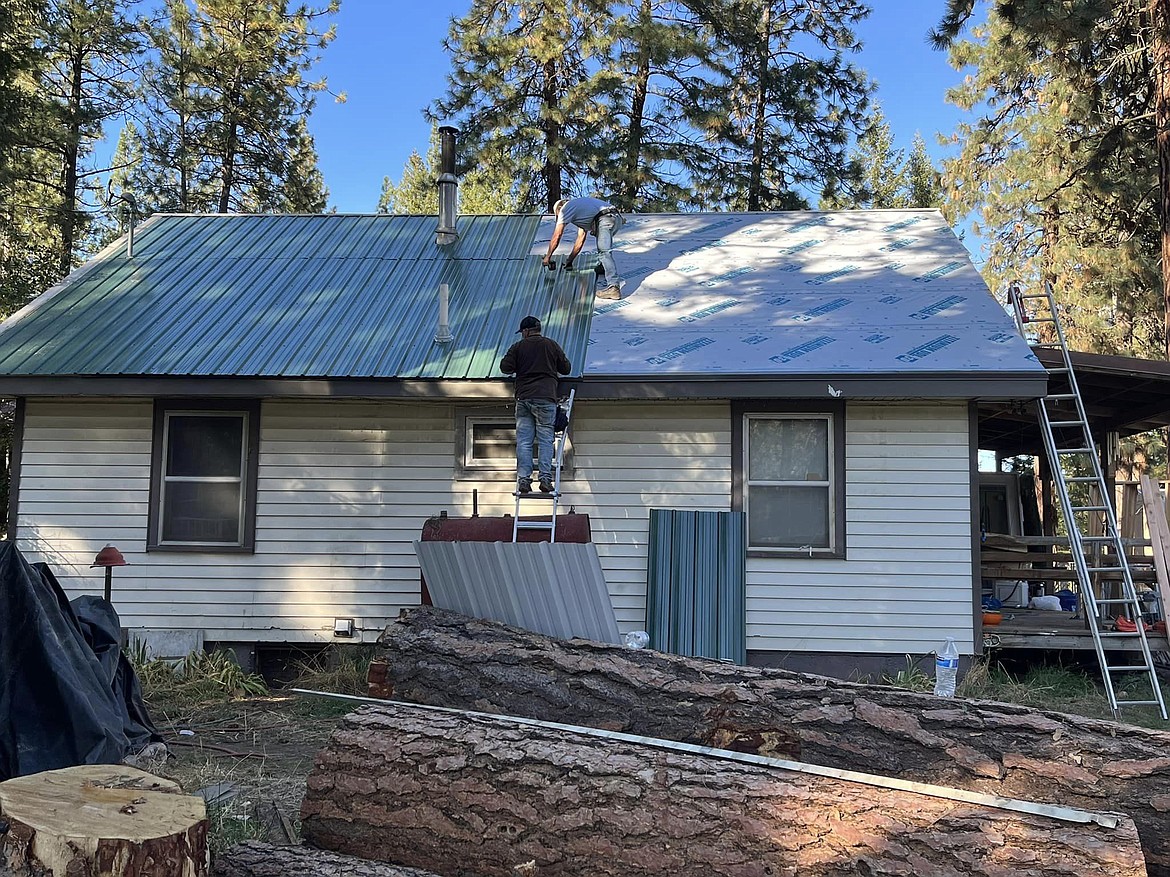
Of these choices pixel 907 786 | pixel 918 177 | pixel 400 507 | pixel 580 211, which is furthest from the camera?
pixel 918 177

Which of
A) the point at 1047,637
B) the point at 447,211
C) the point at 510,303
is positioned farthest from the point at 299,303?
the point at 1047,637

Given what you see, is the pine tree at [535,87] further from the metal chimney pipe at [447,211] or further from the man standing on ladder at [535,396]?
the man standing on ladder at [535,396]

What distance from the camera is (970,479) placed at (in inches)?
338

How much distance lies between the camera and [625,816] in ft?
12.7

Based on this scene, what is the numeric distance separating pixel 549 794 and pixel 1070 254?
1789 centimetres

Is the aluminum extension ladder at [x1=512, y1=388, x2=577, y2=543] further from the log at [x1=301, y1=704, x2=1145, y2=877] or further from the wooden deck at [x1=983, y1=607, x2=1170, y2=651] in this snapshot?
the wooden deck at [x1=983, y1=607, x2=1170, y2=651]

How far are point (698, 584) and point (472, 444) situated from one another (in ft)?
8.31

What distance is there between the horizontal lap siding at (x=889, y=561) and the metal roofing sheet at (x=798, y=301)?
673mm

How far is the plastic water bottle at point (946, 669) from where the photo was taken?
7340 mm

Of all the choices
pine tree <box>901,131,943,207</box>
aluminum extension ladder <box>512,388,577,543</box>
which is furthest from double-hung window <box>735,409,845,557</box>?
pine tree <box>901,131,943,207</box>

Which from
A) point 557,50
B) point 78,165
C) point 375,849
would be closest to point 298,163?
point 78,165

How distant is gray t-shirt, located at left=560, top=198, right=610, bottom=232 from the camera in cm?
1088

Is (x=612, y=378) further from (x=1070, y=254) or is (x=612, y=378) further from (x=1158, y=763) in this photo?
(x=1070, y=254)

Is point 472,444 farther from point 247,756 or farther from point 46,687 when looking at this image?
point 46,687
